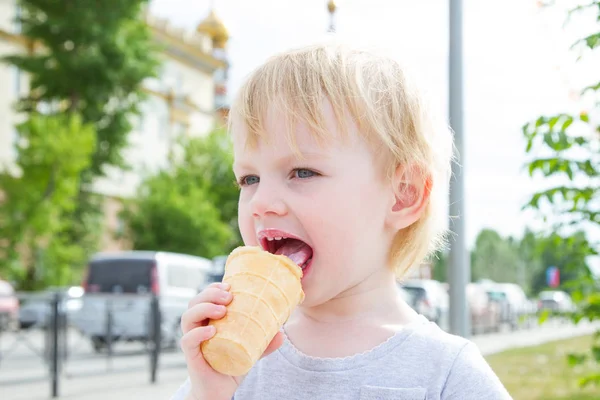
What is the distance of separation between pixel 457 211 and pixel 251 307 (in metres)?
5.03

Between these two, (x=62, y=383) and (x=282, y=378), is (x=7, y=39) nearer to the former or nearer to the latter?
(x=62, y=383)

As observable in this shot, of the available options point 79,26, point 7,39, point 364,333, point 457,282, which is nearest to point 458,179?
point 457,282

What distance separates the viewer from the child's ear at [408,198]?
6.41 feet

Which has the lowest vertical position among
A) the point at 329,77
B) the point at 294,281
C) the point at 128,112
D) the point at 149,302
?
the point at 149,302

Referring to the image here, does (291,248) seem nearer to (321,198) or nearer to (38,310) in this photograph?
(321,198)

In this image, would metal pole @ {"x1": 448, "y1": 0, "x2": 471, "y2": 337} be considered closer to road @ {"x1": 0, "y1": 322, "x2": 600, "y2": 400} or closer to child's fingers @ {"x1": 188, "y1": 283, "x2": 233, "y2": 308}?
road @ {"x1": 0, "y1": 322, "x2": 600, "y2": 400}

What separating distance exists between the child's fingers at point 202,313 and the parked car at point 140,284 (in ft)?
37.3

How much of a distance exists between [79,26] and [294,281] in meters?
29.7

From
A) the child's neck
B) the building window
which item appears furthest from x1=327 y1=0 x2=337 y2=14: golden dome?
the building window

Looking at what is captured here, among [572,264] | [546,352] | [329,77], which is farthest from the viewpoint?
[546,352]

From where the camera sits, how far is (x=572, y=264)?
4.84 metres

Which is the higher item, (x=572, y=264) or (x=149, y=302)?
(x=572, y=264)

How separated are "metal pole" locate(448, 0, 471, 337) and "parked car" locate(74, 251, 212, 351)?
7218 millimetres

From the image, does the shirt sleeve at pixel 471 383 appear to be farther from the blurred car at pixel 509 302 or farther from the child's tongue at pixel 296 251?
the blurred car at pixel 509 302
